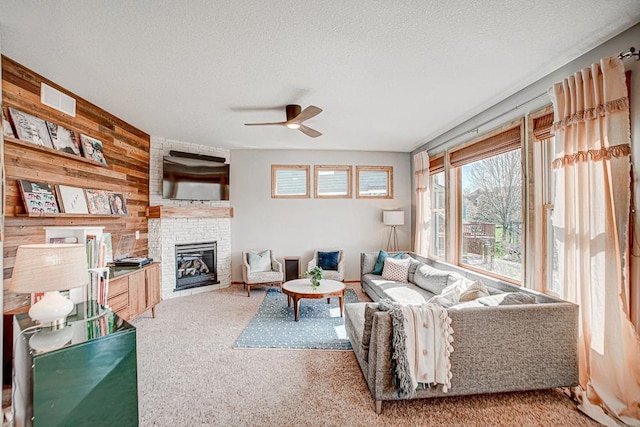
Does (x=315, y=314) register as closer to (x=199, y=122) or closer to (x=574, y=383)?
(x=574, y=383)

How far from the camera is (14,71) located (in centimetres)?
252

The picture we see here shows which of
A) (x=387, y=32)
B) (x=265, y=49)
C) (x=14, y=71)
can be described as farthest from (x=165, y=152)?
(x=387, y=32)

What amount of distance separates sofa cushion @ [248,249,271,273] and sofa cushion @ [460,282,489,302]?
3544mm

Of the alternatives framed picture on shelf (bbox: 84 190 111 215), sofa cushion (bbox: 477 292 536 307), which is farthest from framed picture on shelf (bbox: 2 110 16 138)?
sofa cushion (bbox: 477 292 536 307)

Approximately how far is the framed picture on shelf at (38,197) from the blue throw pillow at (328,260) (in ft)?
12.4

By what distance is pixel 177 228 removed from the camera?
5059 millimetres

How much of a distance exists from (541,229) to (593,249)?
2.43 feet

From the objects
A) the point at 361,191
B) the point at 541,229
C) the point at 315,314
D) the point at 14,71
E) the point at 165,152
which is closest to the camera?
the point at 14,71

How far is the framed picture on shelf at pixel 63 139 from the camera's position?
288 cm

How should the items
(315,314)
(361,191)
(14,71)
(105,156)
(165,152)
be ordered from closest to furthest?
(14,71) → (105,156) → (315,314) → (165,152) → (361,191)

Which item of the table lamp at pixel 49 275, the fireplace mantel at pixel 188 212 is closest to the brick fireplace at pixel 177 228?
the fireplace mantel at pixel 188 212

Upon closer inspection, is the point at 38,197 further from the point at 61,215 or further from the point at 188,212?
the point at 188,212

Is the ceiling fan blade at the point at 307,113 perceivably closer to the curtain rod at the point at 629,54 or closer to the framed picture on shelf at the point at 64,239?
the curtain rod at the point at 629,54

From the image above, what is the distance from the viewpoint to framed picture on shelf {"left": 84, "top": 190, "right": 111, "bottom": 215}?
3.34 m
